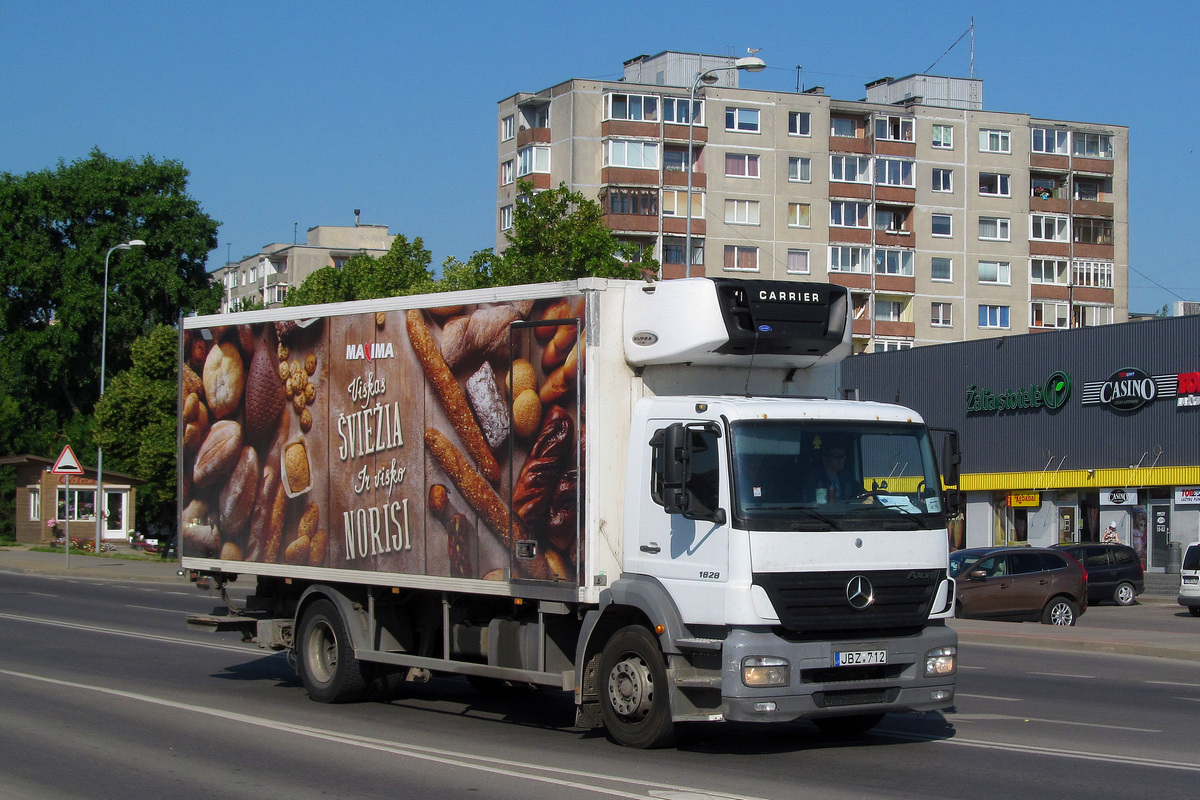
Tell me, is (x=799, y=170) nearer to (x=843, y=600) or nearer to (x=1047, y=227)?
(x=1047, y=227)

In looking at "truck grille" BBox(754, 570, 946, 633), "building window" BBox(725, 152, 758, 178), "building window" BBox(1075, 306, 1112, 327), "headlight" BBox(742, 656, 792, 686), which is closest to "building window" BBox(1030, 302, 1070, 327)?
"building window" BBox(1075, 306, 1112, 327)

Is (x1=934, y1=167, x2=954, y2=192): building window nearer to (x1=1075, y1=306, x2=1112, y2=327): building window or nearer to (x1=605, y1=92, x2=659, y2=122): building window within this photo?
(x1=1075, y1=306, x2=1112, y2=327): building window

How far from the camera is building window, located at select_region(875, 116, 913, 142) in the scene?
249ft

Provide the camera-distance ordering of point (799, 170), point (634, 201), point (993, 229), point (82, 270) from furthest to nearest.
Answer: point (993, 229) < point (799, 170) < point (634, 201) < point (82, 270)

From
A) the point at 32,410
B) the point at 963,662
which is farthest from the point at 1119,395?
the point at 32,410

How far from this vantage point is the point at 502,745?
10.0 meters

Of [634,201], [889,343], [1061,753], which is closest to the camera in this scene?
[1061,753]

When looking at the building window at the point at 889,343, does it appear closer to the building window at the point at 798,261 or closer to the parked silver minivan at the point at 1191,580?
the building window at the point at 798,261

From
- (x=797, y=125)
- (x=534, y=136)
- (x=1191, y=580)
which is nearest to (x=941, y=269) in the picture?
(x=797, y=125)

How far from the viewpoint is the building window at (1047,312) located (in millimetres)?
77525

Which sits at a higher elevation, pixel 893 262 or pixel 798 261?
pixel 893 262

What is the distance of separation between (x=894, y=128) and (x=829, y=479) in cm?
7094

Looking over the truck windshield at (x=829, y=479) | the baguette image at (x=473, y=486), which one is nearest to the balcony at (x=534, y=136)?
the baguette image at (x=473, y=486)

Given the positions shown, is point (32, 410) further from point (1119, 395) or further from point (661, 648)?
point (661, 648)
